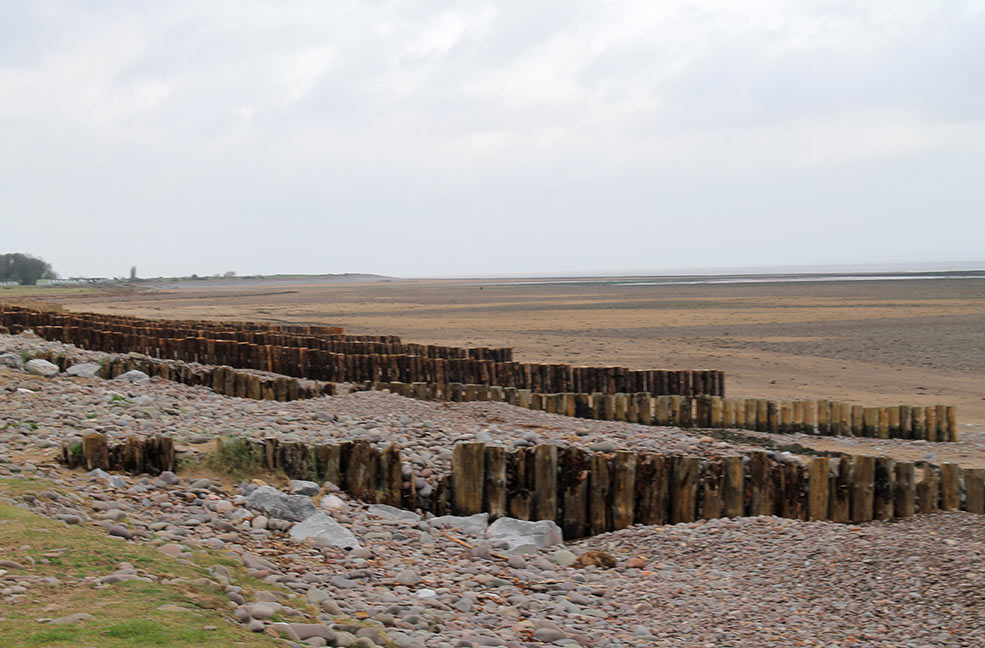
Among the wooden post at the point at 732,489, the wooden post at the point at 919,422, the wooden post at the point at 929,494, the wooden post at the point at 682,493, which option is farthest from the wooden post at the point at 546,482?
the wooden post at the point at 919,422

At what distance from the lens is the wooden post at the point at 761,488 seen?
29.4ft

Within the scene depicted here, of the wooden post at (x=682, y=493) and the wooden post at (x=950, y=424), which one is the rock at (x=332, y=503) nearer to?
the wooden post at (x=682, y=493)

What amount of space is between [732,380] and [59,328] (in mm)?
15733

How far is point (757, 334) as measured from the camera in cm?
3178

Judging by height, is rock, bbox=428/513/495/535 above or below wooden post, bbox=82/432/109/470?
below

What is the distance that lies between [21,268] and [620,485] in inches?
5627

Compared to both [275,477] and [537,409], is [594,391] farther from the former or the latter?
[275,477]

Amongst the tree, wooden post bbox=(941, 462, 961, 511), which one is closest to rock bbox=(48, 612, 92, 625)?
wooden post bbox=(941, 462, 961, 511)

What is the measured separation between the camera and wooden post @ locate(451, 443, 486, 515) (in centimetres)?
886

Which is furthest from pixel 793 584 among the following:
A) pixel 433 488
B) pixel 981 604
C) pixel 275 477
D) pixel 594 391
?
pixel 594 391

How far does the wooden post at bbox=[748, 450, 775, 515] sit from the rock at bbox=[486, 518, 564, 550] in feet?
6.64

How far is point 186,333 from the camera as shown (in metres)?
22.8

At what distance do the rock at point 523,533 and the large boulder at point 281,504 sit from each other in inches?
69.6

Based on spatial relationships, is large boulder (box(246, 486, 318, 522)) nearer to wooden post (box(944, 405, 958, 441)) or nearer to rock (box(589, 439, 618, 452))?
rock (box(589, 439, 618, 452))
